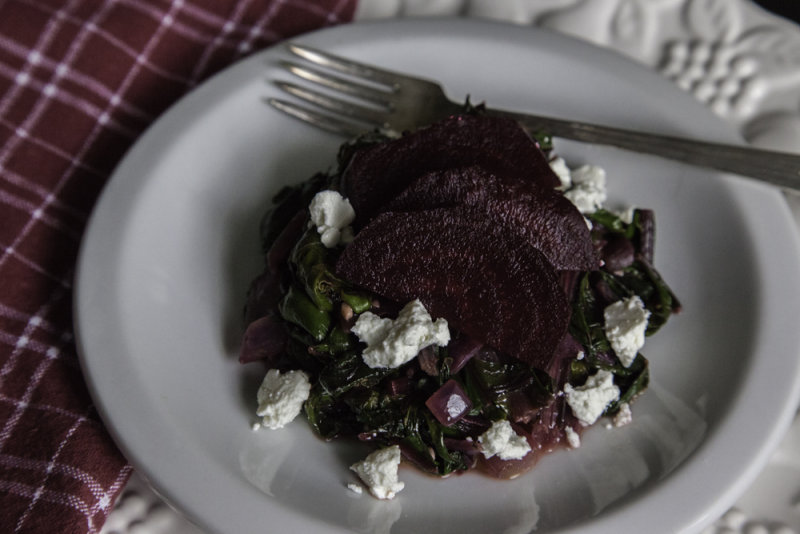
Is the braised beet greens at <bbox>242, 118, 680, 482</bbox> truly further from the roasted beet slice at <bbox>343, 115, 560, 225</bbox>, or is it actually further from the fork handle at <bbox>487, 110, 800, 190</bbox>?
the fork handle at <bbox>487, 110, 800, 190</bbox>

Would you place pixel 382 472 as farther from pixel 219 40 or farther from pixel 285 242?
pixel 219 40

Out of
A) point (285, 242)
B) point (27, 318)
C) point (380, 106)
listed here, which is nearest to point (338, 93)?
point (380, 106)

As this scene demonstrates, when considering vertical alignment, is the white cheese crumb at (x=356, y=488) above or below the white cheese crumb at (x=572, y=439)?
below

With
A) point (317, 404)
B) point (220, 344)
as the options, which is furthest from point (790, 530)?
point (220, 344)

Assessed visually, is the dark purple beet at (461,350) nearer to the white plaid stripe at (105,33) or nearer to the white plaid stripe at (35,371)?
the white plaid stripe at (35,371)

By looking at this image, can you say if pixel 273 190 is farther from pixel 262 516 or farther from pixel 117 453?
pixel 262 516

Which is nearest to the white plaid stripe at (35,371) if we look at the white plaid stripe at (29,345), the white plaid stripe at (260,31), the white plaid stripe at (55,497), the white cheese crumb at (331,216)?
the white plaid stripe at (29,345)
